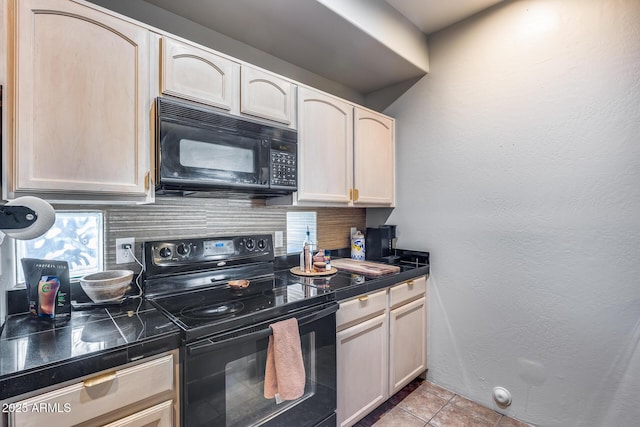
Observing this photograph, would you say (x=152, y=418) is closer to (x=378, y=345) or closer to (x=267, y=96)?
(x=378, y=345)

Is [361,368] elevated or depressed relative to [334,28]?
depressed

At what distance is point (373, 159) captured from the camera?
223 cm

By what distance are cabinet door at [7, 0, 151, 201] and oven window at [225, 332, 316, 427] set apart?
0.80 m

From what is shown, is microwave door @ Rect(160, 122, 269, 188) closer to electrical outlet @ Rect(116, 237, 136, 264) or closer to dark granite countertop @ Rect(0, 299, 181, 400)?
electrical outlet @ Rect(116, 237, 136, 264)

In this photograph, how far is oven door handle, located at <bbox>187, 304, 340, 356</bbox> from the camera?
1.00 meters

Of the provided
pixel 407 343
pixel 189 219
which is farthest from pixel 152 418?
pixel 407 343

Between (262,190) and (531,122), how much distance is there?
1612 mm

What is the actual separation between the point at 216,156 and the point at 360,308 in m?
1.10

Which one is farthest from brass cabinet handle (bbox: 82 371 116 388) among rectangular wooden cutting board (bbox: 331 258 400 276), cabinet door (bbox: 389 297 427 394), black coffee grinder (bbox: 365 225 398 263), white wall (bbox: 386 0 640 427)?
white wall (bbox: 386 0 640 427)

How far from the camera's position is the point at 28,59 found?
3.30ft

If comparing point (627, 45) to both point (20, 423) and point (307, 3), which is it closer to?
point (307, 3)

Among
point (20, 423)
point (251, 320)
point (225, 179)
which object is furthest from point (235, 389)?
point (225, 179)

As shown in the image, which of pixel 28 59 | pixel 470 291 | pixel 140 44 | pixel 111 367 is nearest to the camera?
pixel 111 367

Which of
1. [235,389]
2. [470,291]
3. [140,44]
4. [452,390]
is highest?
[140,44]
